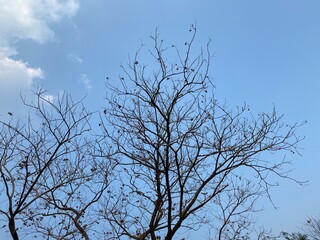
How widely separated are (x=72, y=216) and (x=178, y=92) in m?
3.57

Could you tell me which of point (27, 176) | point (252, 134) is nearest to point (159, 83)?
point (252, 134)

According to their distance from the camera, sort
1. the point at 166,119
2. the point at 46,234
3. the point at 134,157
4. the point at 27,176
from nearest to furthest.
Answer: the point at 166,119
the point at 134,157
the point at 27,176
the point at 46,234

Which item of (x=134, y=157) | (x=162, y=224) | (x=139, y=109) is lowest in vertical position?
(x=162, y=224)

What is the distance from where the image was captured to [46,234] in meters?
7.22

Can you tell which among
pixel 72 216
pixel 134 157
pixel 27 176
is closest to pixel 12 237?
pixel 27 176

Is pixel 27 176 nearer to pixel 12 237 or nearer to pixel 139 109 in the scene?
pixel 12 237

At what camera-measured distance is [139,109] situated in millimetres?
5355

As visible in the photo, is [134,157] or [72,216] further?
[72,216]

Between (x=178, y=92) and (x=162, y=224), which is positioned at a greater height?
(x=178, y=92)

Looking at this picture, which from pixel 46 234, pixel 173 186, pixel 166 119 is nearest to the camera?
pixel 166 119

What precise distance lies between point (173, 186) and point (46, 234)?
9.90ft

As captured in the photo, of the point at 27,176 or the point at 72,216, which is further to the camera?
the point at 72,216

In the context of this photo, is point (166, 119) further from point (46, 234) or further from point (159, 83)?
point (46, 234)

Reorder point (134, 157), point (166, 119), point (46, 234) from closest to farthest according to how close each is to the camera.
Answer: point (166, 119) → point (134, 157) → point (46, 234)
